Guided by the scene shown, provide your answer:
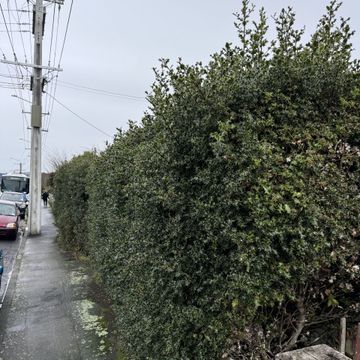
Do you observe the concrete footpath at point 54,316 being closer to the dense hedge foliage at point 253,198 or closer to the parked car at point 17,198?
the dense hedge foliage at point 253,198

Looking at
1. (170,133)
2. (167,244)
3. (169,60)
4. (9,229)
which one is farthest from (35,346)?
(9,229)

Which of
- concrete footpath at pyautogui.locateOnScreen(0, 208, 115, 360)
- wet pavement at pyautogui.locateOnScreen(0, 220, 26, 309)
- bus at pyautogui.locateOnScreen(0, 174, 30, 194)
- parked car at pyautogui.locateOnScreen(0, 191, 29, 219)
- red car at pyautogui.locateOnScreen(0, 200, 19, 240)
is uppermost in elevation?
bus at pyautogui.locateOnScreen(0, 174, 30, 194)

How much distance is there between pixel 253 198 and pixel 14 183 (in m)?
25.6

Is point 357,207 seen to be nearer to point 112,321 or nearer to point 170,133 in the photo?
point 170,133

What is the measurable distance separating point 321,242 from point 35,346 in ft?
13.5

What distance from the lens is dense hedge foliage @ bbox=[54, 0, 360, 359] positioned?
6.88ft

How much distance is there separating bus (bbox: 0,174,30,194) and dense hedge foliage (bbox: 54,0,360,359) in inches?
954

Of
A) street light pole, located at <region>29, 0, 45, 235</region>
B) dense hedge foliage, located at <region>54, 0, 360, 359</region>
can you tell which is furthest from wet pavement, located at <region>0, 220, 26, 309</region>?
dense hedge foliage, located at <region>54, 0, 360, 359</region>

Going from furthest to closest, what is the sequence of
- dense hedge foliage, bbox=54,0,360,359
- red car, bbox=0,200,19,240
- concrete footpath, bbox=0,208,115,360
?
red car, bbox=0,200,19,240, concrete footpath, bbox=0,208,115,360, dense hedge foliage, bbox=54,0,360,359

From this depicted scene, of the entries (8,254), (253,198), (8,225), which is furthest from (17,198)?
(253,198)

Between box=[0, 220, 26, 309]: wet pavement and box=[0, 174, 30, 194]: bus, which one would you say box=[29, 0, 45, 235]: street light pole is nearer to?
box=[0, 220, 26, 309]: wet pavement

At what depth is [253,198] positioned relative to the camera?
6.81 feet

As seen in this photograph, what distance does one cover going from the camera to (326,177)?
222cm

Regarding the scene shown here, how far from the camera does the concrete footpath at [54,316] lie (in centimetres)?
441
